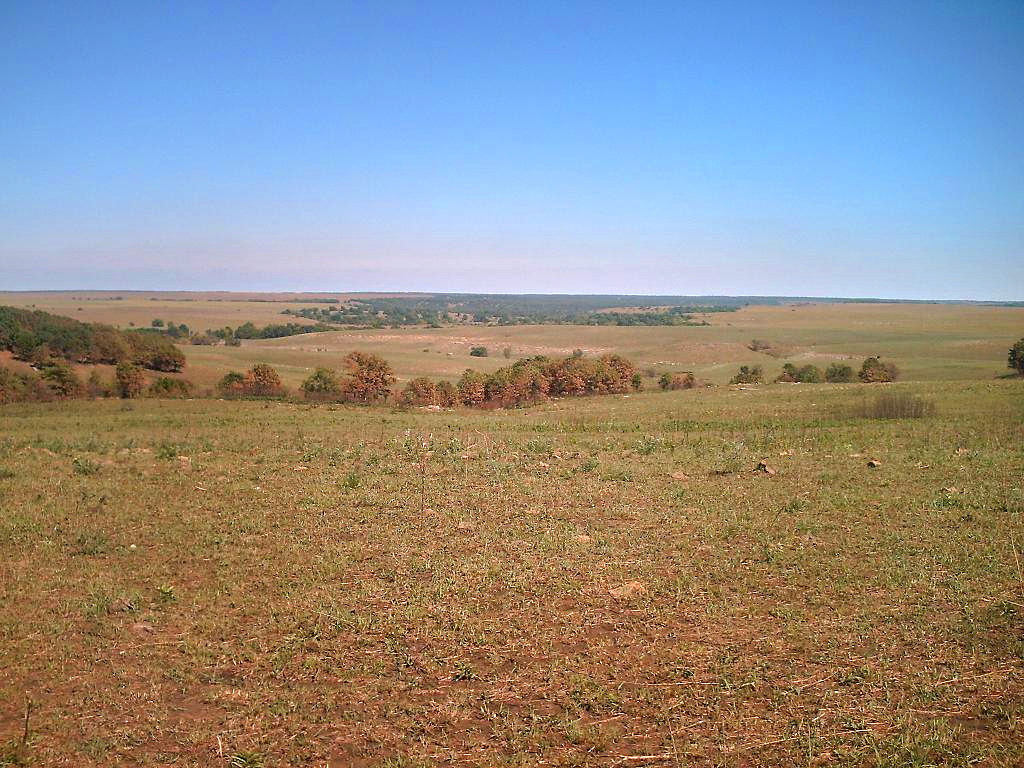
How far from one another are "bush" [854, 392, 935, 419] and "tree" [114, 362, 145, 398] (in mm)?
41875

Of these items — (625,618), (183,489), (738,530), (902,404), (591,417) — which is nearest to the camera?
(625,618)

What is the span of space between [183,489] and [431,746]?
30.4ft

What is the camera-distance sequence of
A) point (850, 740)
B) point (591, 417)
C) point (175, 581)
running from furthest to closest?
point (591, 417) → point (175, 581) → point (850, 740)

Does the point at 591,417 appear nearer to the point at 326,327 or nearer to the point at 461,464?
the point at 461,464

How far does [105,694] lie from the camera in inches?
226

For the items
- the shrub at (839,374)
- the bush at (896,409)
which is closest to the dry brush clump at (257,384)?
the bush at (896,409)

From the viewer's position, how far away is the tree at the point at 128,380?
43862 millimetres

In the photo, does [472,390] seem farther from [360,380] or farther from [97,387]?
[97,387]

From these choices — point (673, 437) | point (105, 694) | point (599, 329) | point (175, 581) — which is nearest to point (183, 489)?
point (175, 581)

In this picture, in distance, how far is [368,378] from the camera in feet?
162

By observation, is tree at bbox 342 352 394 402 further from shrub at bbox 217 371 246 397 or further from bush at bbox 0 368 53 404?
bush at bbox 0 368 53 404

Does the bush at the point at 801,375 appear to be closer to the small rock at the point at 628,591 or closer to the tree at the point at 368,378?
the tree at the point at 368,378

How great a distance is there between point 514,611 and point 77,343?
210 ft

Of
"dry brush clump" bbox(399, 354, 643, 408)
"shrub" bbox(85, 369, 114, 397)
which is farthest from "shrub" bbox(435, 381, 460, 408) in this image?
"shrub" bbox(85, 369, 114, 397)
